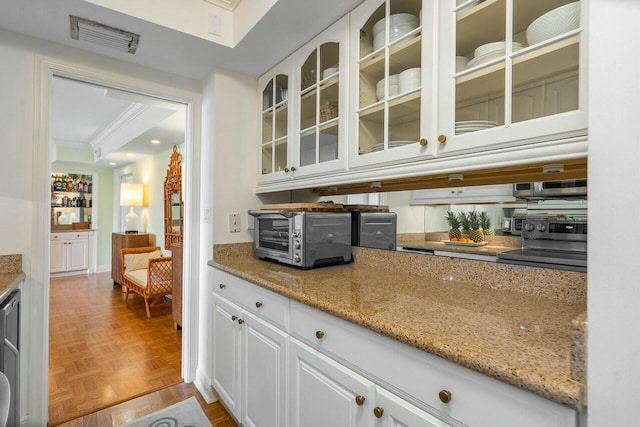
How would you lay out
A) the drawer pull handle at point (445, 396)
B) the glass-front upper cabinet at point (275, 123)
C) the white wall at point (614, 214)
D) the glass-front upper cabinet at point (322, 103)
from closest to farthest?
the white wall at point (614, 214) < the drawer pull handle at point (445, 396) < the glass-front upper cabinet at point (322, 103) < the glass-front upper cabinet at point (275, 123)

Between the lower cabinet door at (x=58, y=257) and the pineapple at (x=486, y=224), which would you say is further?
the lower cabinet door at (x=58, y=257)

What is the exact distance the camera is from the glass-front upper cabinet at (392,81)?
117 centimetres

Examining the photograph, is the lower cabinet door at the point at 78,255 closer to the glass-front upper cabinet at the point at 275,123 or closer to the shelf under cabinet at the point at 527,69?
the glass-front upper cabinet at the point at 275,123

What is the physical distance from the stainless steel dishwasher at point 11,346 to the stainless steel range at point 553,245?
6.50 ft

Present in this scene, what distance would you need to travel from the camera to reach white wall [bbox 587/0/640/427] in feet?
1.74

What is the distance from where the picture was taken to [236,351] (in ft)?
5.44

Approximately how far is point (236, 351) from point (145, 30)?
5.56ft

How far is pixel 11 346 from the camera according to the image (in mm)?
1308

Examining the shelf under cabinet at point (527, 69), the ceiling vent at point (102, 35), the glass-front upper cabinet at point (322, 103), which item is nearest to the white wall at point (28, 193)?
the ceiling vent at point (102, 35)

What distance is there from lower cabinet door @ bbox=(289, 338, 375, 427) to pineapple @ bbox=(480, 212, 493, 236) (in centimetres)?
78

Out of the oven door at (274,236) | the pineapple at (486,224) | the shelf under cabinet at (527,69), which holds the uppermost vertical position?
the shelf under cabinet at (527,69)

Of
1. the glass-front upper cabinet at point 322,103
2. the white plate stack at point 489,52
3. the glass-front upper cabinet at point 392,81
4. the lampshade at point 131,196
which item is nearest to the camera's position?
the white plate stack at point 489,52

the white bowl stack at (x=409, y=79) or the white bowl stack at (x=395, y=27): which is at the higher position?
the white bowl stack at (x=395, y=27)

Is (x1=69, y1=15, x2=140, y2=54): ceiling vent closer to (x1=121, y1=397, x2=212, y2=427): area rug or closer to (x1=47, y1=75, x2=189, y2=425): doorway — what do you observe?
(x1=47, y1=75, x2=189, y2=425): doorway
